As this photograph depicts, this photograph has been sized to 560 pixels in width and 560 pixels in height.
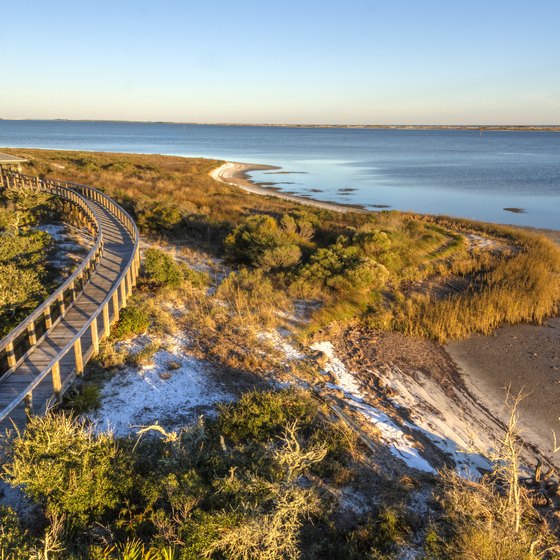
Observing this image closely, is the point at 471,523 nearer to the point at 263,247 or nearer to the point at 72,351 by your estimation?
the point at 72,351

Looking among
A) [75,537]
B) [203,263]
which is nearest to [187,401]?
[75,537]

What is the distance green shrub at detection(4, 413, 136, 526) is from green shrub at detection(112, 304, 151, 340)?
4.41 m

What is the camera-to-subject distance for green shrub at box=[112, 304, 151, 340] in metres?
10.2

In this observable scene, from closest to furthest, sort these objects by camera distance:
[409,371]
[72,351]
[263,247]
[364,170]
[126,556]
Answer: [126,556] < [72,351] < [409,371] < [263,247] < [364,170]

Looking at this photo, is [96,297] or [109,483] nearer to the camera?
[109,483]

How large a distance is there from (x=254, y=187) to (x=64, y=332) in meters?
36.6

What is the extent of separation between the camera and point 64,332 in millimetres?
9266

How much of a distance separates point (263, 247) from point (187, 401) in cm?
883

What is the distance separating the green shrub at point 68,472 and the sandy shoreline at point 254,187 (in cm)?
2833

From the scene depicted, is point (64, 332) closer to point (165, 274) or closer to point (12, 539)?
point (165, 274)

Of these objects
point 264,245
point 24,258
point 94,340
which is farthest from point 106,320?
point 264,245

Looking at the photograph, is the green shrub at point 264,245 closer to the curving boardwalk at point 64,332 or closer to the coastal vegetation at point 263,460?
the coastal vegetation at point 263,460

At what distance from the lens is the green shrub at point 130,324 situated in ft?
33.3

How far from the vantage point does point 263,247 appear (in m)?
16.2
